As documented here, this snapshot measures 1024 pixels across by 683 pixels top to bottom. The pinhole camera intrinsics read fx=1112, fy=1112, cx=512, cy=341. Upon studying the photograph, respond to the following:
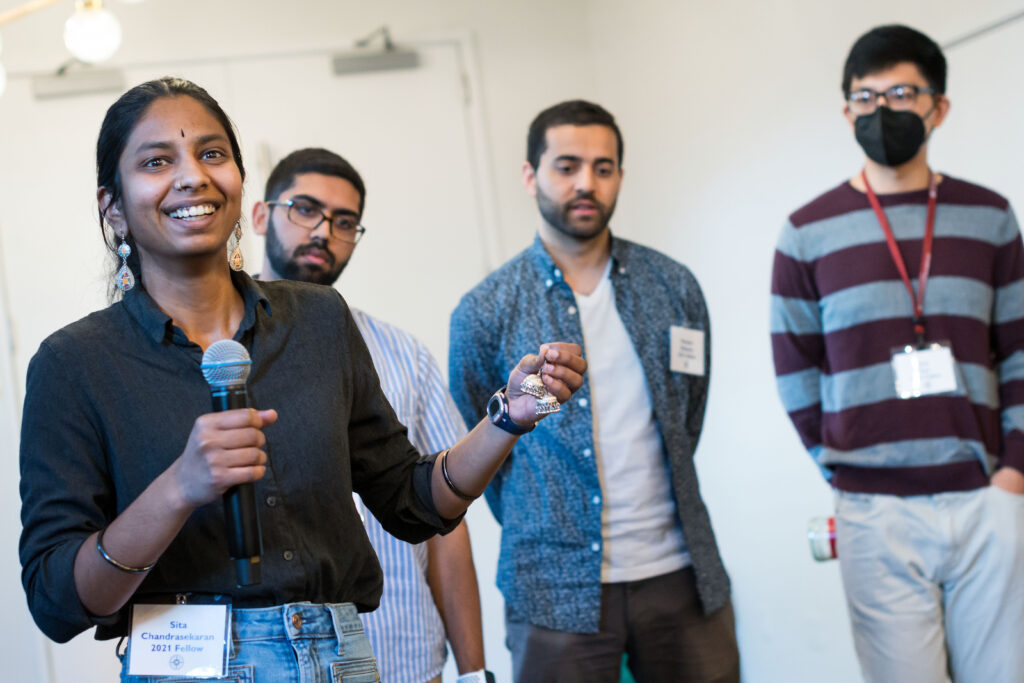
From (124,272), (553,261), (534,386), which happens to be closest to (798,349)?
(553,261)

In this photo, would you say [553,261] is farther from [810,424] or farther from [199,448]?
[199,448]

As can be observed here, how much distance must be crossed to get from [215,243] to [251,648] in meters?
0.52

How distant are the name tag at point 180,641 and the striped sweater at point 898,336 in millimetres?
1818

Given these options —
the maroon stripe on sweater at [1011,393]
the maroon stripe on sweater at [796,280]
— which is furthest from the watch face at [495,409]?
the maroon stripe on sweater at [1011,393]

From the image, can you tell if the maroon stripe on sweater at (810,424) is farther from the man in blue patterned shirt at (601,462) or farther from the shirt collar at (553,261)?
the shirt collar at (553,261)

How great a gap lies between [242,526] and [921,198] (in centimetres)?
213

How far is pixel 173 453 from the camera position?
1363 millimetres

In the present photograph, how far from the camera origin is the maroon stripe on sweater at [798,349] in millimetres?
2873

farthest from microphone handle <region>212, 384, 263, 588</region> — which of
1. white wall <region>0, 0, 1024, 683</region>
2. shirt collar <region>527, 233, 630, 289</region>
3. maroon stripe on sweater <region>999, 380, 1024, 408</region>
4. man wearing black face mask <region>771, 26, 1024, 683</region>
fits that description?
white wall <region>0, 0, 1024, 683</region>

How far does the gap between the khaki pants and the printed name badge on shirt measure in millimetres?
557

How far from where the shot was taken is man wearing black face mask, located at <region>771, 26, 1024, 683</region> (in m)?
2.58

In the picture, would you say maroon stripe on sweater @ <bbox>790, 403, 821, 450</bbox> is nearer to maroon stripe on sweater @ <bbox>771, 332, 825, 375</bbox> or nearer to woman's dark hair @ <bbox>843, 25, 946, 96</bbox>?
maroon stripe on sweater @ <bbox>771, 332, 825, 375</bbox>

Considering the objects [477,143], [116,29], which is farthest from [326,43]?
[116,29]

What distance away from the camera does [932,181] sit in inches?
111
